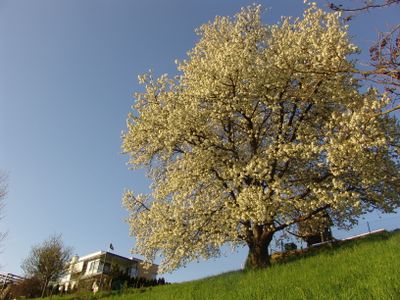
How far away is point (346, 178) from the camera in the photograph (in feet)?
67.6

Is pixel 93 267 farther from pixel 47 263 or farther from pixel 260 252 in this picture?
pixel 260 252

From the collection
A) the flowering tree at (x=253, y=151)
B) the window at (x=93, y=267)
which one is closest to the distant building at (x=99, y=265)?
the window at (x=93, y=267)

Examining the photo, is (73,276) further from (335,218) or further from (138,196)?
(335,218)

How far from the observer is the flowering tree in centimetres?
1959

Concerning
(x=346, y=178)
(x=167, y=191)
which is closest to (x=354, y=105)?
(x=346, y=178)

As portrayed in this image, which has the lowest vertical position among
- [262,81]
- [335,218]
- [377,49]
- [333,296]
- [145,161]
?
[333,296]

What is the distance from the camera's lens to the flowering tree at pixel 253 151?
19594mm

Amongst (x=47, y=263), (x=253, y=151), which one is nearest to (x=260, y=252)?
(x=253, y=151)

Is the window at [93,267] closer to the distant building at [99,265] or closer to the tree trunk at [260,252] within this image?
the distant building at [99,265]

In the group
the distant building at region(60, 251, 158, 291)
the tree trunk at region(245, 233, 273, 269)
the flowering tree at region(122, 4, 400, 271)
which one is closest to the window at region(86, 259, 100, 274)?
the distant building at region(60, 251, 158, 291)

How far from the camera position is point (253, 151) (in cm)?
2239

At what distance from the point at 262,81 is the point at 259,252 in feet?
30.7

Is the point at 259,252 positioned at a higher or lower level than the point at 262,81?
lower

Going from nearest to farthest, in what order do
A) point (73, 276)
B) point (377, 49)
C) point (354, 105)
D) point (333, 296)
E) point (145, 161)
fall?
point (377, 49) → point (333, 296) → point (354, 105) → point (145, 161) → point (73, 276)
